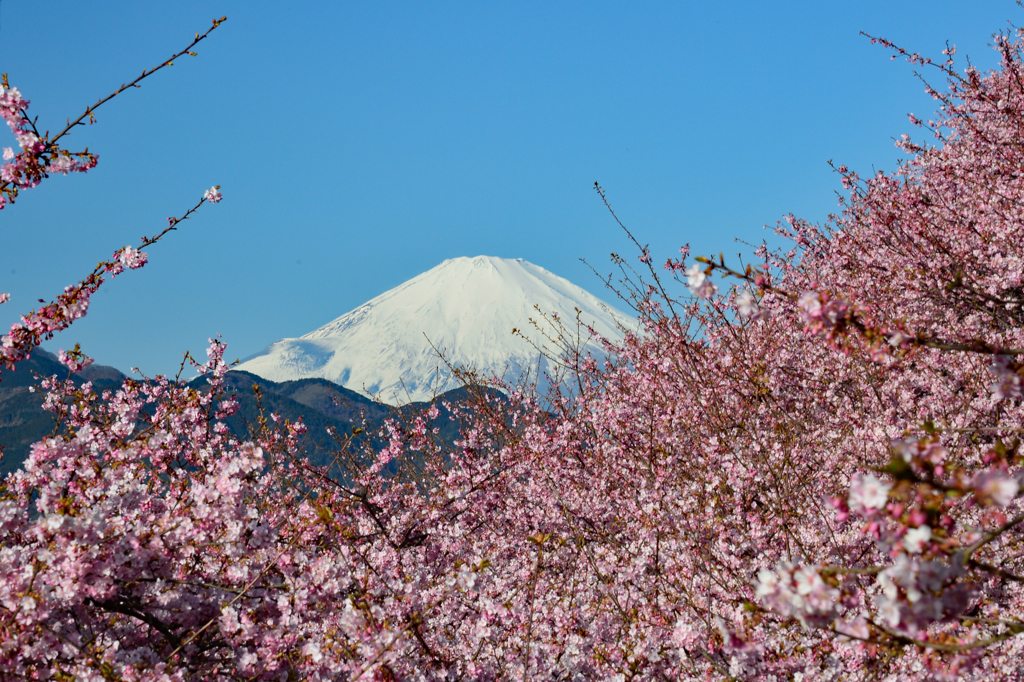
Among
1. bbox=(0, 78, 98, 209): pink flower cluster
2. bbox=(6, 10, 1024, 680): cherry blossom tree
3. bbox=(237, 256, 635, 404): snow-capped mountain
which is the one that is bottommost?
bbox=(6, 10, 1024, 680): cherry blossom tree

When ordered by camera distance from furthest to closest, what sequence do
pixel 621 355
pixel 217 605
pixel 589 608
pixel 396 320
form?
pixel 396 320, pixel 621 355, pixel 589 608, pixel 217 605

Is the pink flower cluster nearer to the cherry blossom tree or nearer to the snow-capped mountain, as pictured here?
the cherry blossom tree

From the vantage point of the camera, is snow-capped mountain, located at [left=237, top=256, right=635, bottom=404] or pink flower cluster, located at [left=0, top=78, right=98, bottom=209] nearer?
pink flower cluster, located at [left=0, top=78, right=98, bottom=209]

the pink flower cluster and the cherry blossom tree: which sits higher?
the pink flower cluster

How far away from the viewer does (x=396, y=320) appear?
6900 inches

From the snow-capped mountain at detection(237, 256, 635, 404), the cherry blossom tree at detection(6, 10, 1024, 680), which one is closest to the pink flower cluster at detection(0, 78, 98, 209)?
the cherry blossom tree at detection(6, 10, 1024, 680)

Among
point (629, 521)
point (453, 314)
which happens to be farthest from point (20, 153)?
point (453, 314)

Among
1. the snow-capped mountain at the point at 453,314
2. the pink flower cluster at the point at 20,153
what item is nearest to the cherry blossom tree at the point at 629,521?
the pink flower cluster at the point at 20,153

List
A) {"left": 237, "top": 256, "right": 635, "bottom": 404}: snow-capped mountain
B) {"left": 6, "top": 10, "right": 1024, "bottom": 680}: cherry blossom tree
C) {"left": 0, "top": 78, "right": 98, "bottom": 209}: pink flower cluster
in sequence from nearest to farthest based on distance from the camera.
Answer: {"left": 6, "top": 10, "right": 1024, "bottom": 680}: cherry blossom tree < {"left": 0, "top": 78, "right": 98, "bottom": 209}: pink flower cluster < {"left": 237, "top": 256, "right": 635, "bottom": 404}: snow-capped mountain

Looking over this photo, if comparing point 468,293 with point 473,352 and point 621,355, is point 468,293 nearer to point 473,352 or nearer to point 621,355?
point 473,352

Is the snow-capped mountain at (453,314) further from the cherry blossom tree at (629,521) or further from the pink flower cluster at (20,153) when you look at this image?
the pink flower cluster at (20,153)

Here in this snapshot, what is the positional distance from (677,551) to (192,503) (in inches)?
150

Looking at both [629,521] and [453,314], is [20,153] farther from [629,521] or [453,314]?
[453,314]

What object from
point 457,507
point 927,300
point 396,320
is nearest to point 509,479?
point 457,507
